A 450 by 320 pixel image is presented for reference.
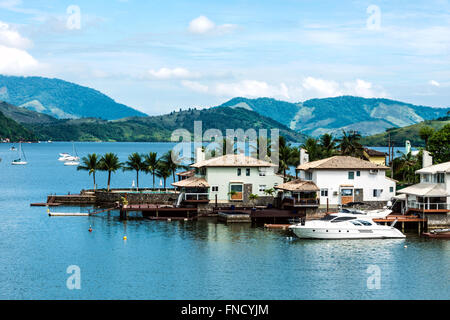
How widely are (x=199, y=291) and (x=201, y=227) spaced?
29.2 metres

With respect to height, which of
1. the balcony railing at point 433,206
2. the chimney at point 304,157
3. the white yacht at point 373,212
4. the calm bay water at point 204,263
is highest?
the chimney at point 304,157

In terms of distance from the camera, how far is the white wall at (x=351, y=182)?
81312 millimetres

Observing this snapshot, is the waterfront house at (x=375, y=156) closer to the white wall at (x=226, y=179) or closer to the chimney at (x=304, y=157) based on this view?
the chimney at (x=304, y=157)

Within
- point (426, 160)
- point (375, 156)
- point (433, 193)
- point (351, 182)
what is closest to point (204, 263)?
point (433, 193)

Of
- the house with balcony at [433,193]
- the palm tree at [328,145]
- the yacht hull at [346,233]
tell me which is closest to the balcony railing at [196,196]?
the yacht hull at [346,233]

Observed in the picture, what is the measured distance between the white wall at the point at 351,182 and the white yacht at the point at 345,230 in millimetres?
12983

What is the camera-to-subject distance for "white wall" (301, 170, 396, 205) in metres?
81.3

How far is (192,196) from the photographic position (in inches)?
3342

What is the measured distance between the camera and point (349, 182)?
81688mm

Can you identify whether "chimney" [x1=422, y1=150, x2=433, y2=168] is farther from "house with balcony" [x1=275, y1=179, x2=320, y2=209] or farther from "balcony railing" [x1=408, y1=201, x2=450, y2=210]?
"house with balcony" [x1=275, y1=179, x2=320, y2=209]

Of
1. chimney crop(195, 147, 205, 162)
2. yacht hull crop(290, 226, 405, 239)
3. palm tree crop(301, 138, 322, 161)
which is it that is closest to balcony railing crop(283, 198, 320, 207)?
yacht hull crop(290, 226, 405, 239)

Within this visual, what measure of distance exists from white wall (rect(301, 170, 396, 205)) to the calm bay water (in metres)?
12.4

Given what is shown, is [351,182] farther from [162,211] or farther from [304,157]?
[162,211]
